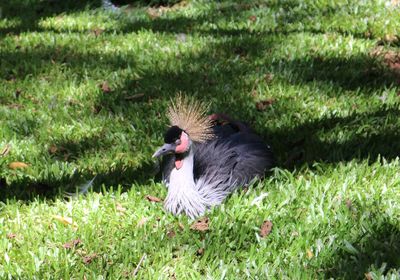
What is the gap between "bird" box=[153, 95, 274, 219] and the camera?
365 cm

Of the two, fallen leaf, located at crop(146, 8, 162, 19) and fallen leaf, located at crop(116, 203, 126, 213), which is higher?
fallen leaf, located at crop(146, 8, 162, 19)

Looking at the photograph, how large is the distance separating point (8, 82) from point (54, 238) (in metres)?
2.95

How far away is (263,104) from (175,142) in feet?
6.05

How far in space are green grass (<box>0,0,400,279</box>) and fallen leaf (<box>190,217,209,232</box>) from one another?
41 millimetres

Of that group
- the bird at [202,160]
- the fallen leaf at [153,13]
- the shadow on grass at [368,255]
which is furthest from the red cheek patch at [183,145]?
the fallen leaf at [153,13]

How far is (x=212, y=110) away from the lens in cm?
515

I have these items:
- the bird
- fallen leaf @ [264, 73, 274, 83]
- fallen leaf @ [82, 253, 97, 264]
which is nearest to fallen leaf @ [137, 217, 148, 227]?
the bird

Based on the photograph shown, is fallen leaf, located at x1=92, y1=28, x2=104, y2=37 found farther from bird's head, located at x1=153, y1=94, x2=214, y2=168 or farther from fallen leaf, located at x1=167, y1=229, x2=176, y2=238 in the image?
fallen leaf, located at x1=167, y1=229, x2=176, y2=238

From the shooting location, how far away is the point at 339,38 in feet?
21.0

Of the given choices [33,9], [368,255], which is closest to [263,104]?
[368,255]

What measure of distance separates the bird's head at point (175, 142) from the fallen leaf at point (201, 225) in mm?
422

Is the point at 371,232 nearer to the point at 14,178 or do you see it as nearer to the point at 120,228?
the point at 120,228

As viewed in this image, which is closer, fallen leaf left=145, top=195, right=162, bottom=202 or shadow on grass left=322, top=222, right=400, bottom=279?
shadow on grass left=322, top=222, right=400, bottom=279

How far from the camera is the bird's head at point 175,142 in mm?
3561
